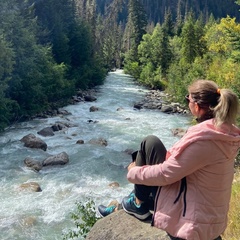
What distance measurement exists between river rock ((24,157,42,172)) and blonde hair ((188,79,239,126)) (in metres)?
10.7

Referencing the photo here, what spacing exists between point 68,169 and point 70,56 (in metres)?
24.5

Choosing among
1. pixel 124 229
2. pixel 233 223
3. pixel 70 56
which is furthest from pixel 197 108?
pixel 70 56

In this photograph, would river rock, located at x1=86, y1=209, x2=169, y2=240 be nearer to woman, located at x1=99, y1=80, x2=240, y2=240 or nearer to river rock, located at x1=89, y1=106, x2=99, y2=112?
woman, located at x1=99, y1=80, x2=240, y2=240

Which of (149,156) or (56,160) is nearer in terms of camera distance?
(149,156)

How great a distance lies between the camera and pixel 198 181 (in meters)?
2.94

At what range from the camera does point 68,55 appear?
110 ft

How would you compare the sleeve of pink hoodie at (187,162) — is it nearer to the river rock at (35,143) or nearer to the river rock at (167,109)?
the river rock at (35,143)

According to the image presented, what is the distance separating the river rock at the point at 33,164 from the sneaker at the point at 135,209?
913 cm

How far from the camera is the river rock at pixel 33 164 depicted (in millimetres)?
12673

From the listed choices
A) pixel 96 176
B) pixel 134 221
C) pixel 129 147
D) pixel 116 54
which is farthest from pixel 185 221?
pixel 116 54

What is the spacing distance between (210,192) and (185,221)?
0.36m

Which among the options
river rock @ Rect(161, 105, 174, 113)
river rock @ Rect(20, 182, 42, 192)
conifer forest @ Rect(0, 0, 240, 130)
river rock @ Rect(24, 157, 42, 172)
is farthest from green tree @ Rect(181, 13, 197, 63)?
river rock @ Rect(20, 182, 42, 192)

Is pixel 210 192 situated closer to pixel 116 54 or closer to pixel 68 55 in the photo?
pixel 68 55

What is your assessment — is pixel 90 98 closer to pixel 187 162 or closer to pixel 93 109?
pixel 93 109
